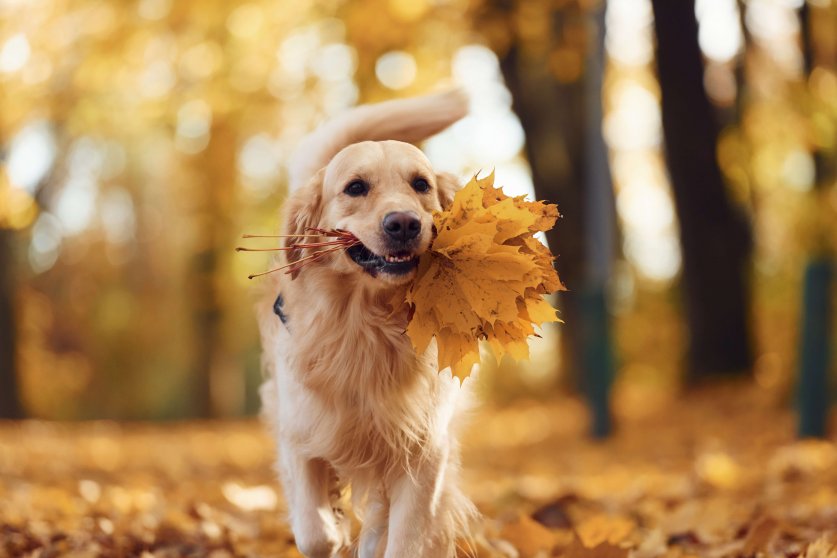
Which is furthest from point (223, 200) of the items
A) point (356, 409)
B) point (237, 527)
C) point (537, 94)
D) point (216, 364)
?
point (356, 409)

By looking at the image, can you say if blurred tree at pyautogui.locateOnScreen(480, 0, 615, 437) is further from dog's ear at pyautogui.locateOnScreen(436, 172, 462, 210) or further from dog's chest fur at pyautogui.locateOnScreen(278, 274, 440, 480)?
dog's chest fur at pyautogui.locateOnScreen(278, 274, 440, 480)

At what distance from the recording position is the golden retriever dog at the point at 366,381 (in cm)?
307

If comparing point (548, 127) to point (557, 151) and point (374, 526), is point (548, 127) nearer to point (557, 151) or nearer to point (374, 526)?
point (557, 151)

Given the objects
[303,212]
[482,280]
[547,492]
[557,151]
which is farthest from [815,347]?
[557,151]

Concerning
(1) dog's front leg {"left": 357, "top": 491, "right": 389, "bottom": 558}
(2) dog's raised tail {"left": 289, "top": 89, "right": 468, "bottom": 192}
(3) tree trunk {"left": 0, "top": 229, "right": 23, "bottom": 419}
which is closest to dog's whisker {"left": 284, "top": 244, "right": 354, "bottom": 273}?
(2) dog's raised tail {"left": 289, "top": 89, "right": 468, "bottom": 192}

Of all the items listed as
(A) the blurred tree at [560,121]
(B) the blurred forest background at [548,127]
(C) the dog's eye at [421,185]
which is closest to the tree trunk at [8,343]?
(B) the blurred forest background at [548,127]

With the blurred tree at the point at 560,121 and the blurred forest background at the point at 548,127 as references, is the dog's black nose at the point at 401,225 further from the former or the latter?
the blurred tree at the point at 560,121

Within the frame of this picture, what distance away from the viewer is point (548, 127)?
1157 centimetres

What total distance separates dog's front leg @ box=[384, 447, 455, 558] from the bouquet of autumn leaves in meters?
0.46

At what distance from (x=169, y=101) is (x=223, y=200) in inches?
136

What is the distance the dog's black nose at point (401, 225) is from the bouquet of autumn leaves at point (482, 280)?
4.4 inches

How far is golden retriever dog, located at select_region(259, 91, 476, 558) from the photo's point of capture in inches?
121

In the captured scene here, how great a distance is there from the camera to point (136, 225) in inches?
877

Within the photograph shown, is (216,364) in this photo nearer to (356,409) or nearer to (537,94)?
(537,94)
